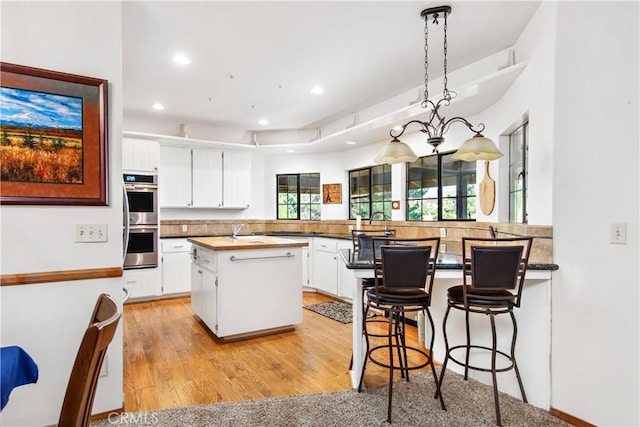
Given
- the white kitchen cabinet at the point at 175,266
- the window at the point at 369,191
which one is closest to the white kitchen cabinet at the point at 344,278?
the window at the point at 369,191

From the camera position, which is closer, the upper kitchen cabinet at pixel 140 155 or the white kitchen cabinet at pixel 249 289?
the white kitchen cabinet at pixel 249 289

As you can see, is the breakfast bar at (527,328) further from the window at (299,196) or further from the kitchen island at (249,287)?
the window at (299,196)

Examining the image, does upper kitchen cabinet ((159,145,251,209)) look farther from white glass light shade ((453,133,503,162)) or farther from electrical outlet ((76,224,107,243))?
white glass light shade ((453,133,503,162))

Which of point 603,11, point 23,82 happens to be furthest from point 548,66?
point 23,82

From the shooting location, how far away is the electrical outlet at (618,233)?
6.33 feet

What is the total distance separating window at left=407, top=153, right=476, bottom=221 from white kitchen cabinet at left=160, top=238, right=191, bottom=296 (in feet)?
10.9

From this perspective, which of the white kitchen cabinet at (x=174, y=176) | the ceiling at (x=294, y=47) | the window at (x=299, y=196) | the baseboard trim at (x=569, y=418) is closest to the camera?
the baseboard trim at (x=569, y=418)

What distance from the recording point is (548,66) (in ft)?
7.31

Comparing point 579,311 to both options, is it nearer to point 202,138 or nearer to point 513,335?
point 513,335

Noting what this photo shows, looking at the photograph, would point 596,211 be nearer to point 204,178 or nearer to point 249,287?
point 249,287

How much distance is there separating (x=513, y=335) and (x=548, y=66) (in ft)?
5.71

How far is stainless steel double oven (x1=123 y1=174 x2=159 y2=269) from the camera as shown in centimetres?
475

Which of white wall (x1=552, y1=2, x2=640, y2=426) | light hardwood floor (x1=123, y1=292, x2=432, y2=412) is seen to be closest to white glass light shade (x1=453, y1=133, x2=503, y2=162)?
white wall (x1=552, y1=2, x2=640, y2=426)

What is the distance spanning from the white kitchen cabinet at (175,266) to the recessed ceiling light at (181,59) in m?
2.74
